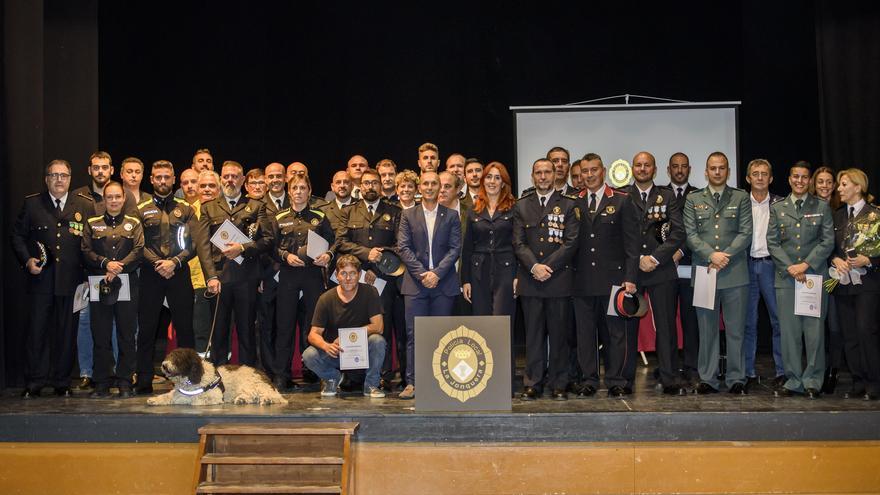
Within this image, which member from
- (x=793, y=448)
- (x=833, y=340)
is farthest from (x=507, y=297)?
(x=833, y=340)

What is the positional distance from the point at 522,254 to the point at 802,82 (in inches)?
174

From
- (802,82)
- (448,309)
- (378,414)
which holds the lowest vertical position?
(378,414)

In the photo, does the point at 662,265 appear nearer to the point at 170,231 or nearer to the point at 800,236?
the point at 800,236

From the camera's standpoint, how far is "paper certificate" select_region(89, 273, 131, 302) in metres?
5.95

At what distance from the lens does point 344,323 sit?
5.84 meters

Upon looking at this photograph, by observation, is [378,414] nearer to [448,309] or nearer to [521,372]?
[448,309]

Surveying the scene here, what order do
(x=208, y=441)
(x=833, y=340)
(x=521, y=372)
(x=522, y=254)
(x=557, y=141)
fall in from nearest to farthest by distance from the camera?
1. (x=208, y=441)
2. (x=522, y=254)
3. (x=833, y=340)
4. (x=521, y=372)
5. (x=557, y=141)

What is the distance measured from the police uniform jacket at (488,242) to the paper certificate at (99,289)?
236 cm

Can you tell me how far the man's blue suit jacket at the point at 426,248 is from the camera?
230 inches

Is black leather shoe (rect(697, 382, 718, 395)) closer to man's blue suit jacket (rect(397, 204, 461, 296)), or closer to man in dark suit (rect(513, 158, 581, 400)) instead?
man in dark suit (rect(513, 158, 581, 400))

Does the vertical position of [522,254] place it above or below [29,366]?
above

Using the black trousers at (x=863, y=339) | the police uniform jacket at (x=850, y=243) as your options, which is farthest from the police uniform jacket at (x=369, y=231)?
the black trousers at (x=863, y=339)

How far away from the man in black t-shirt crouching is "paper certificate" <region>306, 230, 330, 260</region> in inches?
12.3

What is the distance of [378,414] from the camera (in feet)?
16.8
